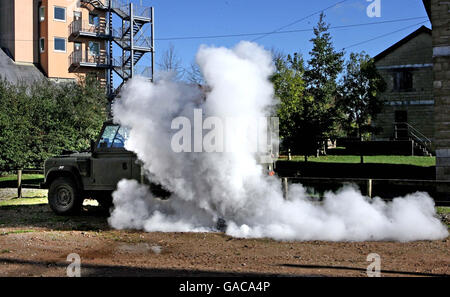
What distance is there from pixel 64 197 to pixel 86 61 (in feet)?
101

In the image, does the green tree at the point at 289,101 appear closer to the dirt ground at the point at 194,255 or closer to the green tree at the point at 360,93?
the green tree at the point at 360,93

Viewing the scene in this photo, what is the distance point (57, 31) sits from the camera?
38.0 m

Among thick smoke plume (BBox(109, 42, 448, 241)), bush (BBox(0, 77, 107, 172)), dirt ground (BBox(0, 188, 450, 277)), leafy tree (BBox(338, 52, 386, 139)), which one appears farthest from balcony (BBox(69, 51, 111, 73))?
dirt ground (BBox(0, 188, 450, 277))

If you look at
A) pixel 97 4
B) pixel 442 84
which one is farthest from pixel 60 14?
pixel 442 84

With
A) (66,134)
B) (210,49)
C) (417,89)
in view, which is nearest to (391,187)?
(210,49)

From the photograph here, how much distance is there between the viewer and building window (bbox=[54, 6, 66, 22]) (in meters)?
38.2

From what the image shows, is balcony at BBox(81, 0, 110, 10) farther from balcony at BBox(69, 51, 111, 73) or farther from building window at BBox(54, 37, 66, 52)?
balcony at BBox(69, 51, 111, 73)

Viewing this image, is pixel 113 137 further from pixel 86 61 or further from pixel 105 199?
pixel 86 61

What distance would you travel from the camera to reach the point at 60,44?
3838 cm

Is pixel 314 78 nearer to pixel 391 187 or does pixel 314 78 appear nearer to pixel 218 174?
pixel 391 187

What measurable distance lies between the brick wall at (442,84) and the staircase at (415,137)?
1733 centimetres

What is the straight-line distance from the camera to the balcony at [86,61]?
3775 cm

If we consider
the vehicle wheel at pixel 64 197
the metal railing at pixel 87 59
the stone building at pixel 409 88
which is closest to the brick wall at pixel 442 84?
the vehicle wheel at pixel 64 197

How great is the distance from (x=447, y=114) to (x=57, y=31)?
3371cm
